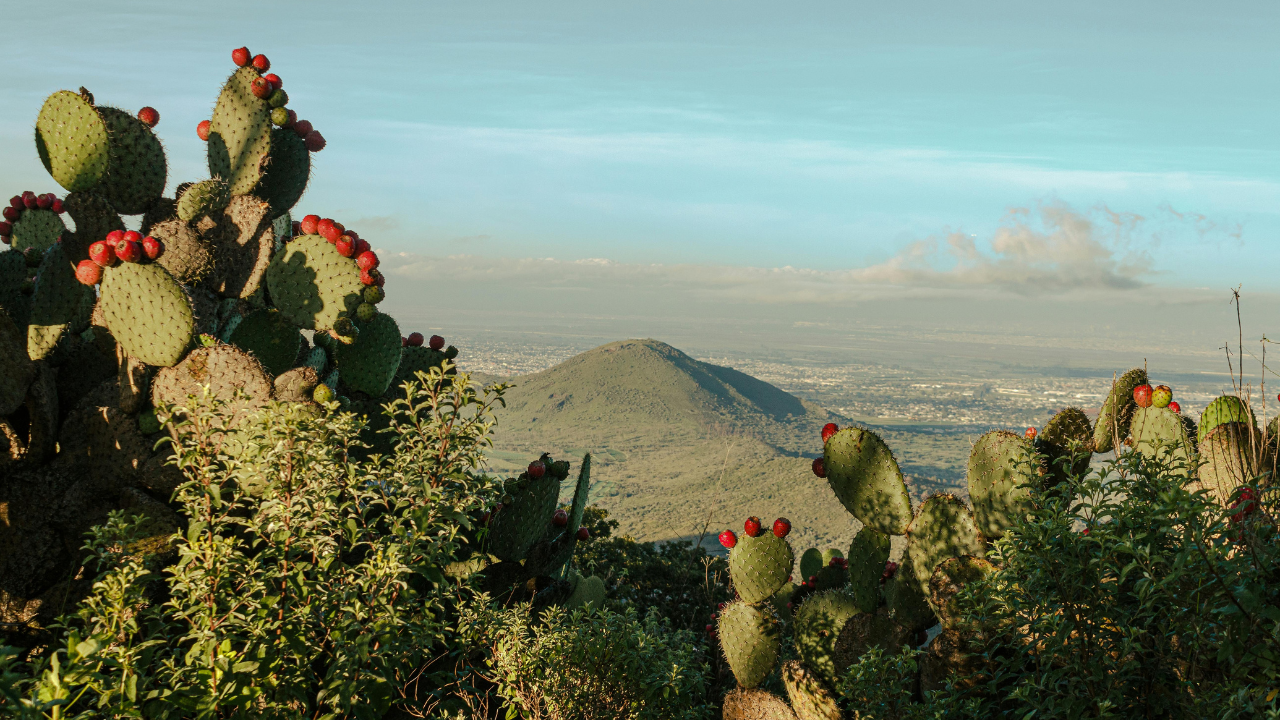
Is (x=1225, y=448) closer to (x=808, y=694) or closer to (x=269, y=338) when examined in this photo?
(x=808, y=694)

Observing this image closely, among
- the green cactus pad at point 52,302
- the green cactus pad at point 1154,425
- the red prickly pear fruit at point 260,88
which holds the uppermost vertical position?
the red prickly pear fruit at point 260,88

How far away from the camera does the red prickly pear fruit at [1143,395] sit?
17.6 feet

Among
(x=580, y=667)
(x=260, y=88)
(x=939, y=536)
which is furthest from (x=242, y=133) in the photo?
(x=939, y=536)

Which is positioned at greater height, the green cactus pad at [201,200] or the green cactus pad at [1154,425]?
the green cactus pad at [201,200]

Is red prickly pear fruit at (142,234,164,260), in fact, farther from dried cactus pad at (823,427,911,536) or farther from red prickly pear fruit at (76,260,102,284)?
dried cactus pad at (823,427,911,536)

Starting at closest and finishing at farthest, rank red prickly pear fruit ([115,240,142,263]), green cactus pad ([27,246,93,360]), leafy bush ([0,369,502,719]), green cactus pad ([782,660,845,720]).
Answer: leafy bush ([0,369,502,719]), red prickly pear fruit ([115,240,142,263]), green cactus pad ([782,660,845,720]), green cactus pad ([27,246,93,360])

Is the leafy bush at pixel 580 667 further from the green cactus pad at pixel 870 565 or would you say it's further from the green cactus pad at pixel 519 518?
the green cactus pad at pixel 519 518

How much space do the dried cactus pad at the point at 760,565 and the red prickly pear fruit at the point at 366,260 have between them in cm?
365

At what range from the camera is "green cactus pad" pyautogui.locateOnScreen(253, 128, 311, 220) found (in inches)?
295

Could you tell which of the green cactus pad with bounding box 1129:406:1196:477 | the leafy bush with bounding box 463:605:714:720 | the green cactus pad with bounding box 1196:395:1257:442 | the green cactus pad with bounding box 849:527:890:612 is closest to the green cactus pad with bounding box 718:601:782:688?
the green cactus pad with bounding box 849:527:890:612

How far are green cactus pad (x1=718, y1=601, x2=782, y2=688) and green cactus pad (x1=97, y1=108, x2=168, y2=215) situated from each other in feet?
20.3

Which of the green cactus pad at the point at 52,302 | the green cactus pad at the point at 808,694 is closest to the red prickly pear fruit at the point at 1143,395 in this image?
the green cactus pad at the point at 808,694

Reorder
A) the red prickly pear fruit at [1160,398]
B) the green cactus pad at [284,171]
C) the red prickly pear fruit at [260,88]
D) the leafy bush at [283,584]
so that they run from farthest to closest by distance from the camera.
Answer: the green cactus pad at [284,171], the red prickly pear fruit at [260,88], the red prickly pear fruit at [1160,398], the leafy bush at [283,584]

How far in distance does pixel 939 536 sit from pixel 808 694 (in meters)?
1.58
